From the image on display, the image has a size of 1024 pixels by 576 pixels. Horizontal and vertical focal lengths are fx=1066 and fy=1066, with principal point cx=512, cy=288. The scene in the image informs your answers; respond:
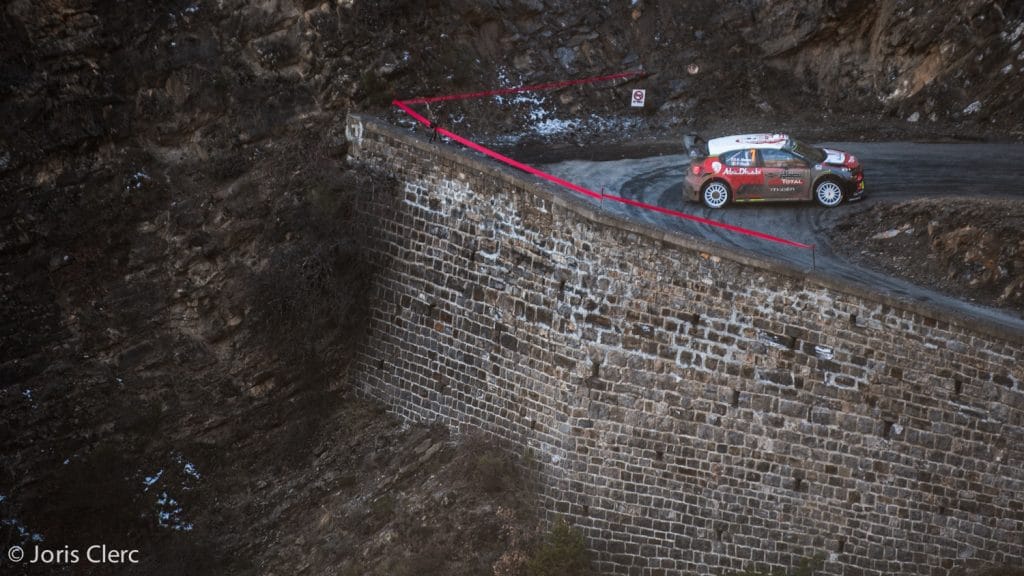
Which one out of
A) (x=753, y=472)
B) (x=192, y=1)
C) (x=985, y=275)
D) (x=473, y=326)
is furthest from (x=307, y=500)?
(x=985, y=275)

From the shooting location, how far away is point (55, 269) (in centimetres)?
1770

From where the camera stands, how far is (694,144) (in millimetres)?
21375

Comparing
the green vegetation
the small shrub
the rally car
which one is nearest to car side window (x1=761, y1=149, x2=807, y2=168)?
the rally car

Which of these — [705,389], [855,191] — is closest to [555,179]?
[705,389]

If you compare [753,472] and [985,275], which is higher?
[985,275]

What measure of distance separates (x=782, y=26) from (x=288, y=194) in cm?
1118

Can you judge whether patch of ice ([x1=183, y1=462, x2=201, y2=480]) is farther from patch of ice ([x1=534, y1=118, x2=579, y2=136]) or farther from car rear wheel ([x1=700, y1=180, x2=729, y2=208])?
car rear wheel ([x1=700, y1=180, x2=729, y2=208])

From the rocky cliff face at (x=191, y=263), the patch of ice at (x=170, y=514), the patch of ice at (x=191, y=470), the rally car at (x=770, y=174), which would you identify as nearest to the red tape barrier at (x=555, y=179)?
the rocky cliff face at (x=191, y=263)

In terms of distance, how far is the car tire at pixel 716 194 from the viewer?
19.3m

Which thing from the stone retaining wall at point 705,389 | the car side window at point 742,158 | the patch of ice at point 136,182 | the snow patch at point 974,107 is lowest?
the stone retaining wall at point 705,389

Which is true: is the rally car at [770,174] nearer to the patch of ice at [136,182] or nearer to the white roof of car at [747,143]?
the white roof of car at [747,143]

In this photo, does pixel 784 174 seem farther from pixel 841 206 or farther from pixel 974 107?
pixel 974 107

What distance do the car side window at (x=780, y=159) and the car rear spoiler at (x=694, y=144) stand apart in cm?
166

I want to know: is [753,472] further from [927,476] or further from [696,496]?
[927,476]
